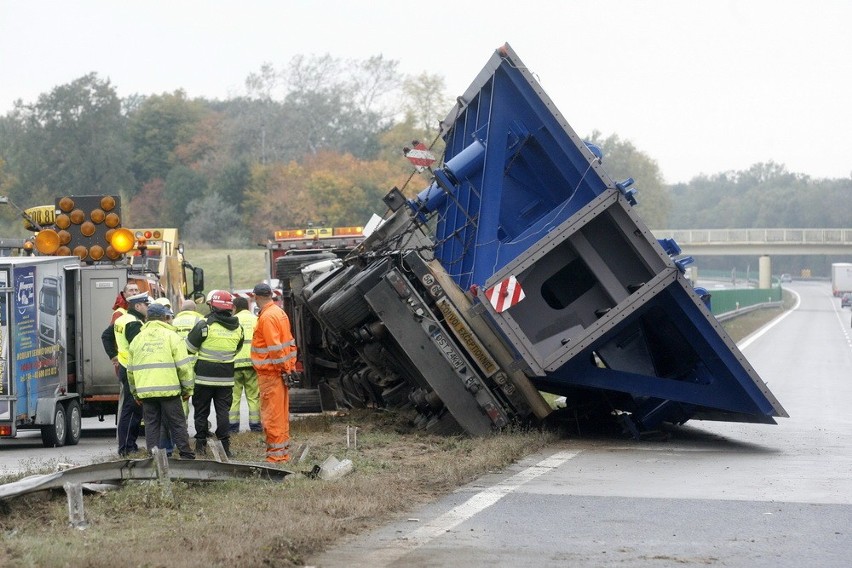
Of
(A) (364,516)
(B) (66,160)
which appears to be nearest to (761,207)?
(B) (66,160)

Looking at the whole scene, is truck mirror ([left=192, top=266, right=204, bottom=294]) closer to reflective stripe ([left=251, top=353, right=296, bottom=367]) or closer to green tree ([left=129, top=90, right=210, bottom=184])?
reflective stripe ([left=251, top=353, right=296, bottom=367])

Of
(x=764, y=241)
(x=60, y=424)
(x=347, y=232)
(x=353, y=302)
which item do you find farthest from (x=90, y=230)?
(x=764, y=241)

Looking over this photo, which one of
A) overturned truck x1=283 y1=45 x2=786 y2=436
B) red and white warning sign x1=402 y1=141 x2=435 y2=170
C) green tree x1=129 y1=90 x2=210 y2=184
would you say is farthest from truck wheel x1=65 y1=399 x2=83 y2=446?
green tree x1=129 y1=90 x2=210 y2=184

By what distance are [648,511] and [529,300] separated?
14.6 feet

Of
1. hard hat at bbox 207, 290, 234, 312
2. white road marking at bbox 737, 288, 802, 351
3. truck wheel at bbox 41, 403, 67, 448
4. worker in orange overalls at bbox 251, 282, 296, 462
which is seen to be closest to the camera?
worker in orange overalls at bbox 251, 282, 296, 462

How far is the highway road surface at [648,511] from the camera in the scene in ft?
23.5

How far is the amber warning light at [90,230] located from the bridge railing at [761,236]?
2878 inches

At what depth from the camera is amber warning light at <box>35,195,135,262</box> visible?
629 inches

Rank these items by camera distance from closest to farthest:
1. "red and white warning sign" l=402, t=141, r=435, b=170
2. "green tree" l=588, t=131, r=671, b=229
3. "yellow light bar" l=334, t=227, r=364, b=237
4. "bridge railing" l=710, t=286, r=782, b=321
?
"red and white warning sign" l=402, t=141, r=435, b=170
"yellow light bar" l=334, t=227, r=364, b=237
"bridge railing" l=710, t=286, r=782, b=321
"green tree" l=588, t=131, r=671, b=229

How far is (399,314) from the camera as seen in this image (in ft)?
41.4

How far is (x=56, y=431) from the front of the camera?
1430cm

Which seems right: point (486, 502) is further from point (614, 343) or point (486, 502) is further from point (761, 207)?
point (761, 207)

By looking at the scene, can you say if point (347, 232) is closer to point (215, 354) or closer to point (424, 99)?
point (215, 354)

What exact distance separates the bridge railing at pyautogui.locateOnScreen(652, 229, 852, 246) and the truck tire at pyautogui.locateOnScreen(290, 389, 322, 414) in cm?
7224
